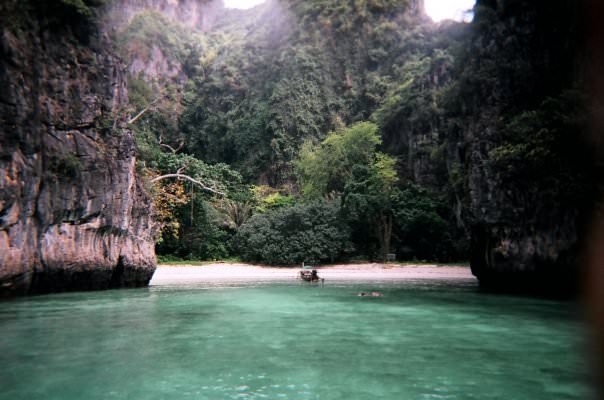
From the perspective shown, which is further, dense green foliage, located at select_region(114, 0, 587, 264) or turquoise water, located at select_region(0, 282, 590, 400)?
dense green foliage, located at select_region(114, 0, 587, 264)

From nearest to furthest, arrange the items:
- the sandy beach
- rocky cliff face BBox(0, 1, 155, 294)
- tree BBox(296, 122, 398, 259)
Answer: rocky cliff face BBox(0, 1, 155, 294) → the sandy beach → tree BBox(296, 122, 398, 259)

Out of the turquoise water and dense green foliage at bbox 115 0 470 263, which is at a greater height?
dense green foliage at bbox 115 0 470 263

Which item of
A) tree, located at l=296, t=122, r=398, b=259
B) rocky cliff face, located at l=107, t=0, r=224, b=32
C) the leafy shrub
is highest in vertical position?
rocky cliff face, located at l=107, t=0, r=224, b=32

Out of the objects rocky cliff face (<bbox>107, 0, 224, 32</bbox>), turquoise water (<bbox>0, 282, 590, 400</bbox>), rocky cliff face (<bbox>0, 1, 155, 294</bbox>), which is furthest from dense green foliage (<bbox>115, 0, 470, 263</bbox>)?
turquoise water (<bbox>0, 282, 590, 400</bbox>)

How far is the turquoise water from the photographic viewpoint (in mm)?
5223

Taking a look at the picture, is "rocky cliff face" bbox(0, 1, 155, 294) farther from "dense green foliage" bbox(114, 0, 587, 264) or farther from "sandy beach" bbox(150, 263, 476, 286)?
"sandy beach" bbox(150, 263, 476, 286)

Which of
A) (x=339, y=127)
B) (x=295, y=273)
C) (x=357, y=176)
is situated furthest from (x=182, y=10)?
(x=295, y=273)

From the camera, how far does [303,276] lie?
1945cm

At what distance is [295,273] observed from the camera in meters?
24.2

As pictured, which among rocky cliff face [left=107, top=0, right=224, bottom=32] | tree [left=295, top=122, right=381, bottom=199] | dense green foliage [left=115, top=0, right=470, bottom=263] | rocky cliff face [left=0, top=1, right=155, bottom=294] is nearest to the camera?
rocky cliff face [left=0, top=1, right=155, bottom=294]

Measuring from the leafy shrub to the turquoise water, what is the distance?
42.7 ft

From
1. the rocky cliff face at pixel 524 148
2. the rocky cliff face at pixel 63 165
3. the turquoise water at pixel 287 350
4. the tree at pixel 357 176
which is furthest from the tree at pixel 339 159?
the turquoise water at pixel 287 350

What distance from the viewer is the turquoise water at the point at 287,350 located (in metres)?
5.22

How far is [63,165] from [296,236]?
15.6 metres
